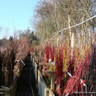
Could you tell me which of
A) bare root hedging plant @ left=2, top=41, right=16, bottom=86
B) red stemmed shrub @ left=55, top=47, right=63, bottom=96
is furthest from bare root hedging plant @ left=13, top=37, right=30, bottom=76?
red stemmed shrub @ left=55, top=47, right=63, bottom=96

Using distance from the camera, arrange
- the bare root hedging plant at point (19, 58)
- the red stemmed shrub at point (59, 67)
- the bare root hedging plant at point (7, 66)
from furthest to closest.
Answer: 1. the bare root hedging plant at point (19, 58)
2. the bare root hedging plant at point (7, 66)
3. the red stemmed shrub at point (59, 67)

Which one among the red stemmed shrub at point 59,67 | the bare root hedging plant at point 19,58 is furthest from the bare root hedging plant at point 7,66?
the bare root hedging plant at point 19,58

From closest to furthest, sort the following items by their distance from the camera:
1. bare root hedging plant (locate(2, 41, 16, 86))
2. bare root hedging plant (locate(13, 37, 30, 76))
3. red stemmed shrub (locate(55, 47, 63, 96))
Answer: red stemmed shrub (locate(55, 47, 63, 96)) < bare root hedging plant (locate(2, 41, 16, 86)) < bare root hedging plant (locate(13, 37, 30, 76))

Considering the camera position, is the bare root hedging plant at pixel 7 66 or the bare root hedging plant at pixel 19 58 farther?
the bare root hedging plant at pixel 19 58

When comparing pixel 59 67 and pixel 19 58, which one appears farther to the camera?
pixel 19 58

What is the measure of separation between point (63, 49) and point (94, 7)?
2491 millimetres

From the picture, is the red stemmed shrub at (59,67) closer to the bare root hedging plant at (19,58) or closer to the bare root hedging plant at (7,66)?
→ the bare root hedging plant at (7,66)

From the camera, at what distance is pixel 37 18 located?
69.2ft

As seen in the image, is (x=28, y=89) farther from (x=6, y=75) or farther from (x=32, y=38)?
(x=32, y=38)

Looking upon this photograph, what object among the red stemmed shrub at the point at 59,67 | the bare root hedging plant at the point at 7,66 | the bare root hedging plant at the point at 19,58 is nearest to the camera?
the red stemmed shrub at the point at 59,67

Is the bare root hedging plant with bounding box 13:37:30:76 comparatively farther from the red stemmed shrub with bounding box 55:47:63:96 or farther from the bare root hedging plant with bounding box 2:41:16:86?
the red stemmed shrub with bounding box 55:47:63:96

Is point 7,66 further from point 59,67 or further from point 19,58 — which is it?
point 19,58

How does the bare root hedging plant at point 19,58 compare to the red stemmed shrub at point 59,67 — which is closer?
the red stemmed shrub at point 59,67

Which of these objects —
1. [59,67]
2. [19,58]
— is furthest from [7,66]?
[19,58]
